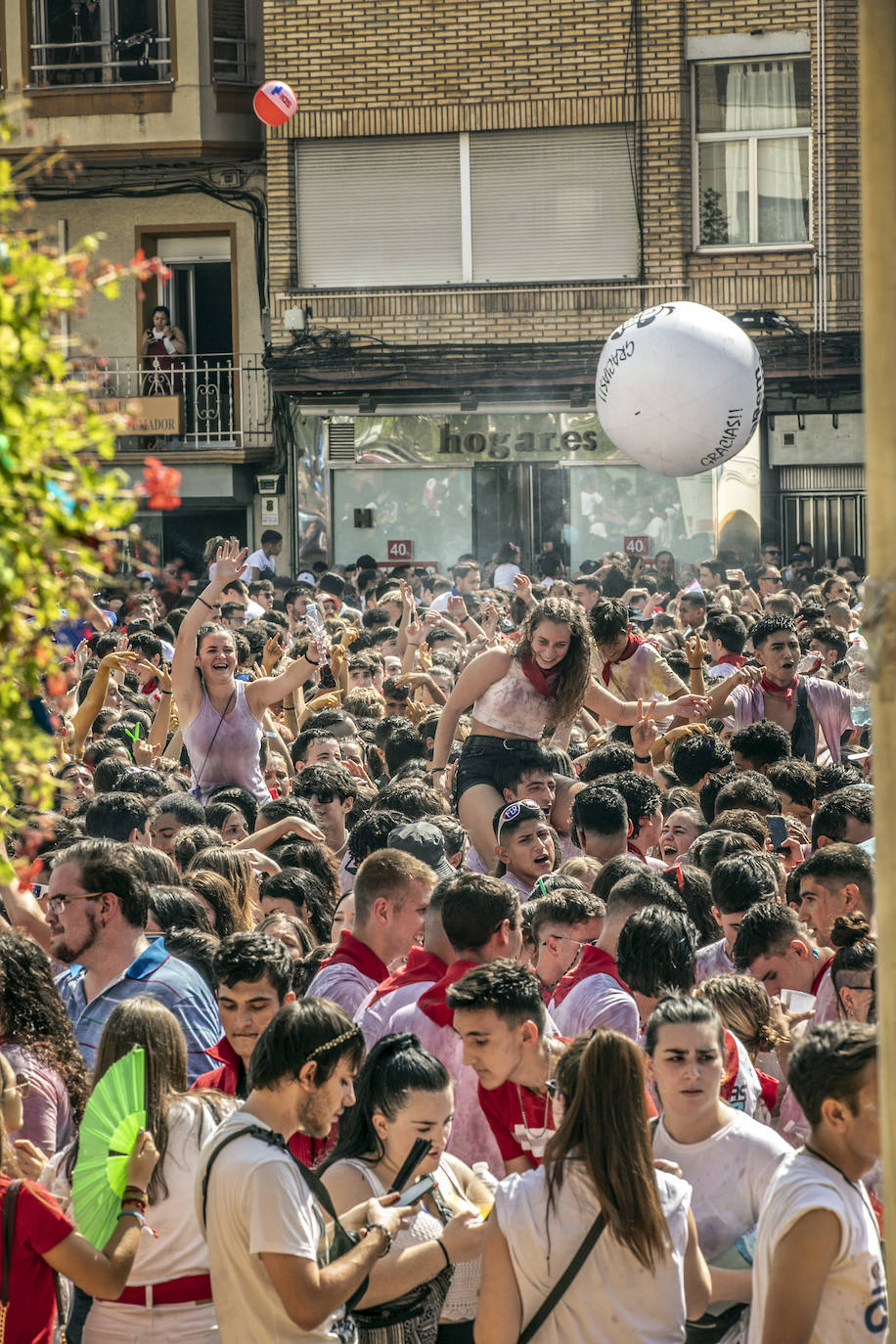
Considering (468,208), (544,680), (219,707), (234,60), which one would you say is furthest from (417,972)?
(234,60)

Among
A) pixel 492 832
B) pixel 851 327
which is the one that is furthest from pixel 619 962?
pixel 851 327

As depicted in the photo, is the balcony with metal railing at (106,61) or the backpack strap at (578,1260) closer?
the backpack strap at (578,1260)

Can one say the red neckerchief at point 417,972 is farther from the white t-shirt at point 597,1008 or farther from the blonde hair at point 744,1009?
the blonde hair at point 744,1009

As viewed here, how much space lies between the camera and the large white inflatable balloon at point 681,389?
444 inches

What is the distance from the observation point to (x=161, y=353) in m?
23.1

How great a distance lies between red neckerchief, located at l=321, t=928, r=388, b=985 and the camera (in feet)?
16.2

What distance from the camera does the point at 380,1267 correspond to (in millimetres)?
3521

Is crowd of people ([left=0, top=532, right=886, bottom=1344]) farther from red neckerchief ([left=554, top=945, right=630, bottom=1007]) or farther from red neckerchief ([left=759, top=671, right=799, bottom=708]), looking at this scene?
red neckerchief ([left=759, top=671, right=799, bottom=708])

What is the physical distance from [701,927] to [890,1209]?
410 centimetres

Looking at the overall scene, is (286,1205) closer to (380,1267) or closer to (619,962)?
(380,1267)

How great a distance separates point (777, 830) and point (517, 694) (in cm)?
125

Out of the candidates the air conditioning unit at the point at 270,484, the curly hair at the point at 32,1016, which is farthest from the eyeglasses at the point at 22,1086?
the air conditioning unit at the point at 270,484

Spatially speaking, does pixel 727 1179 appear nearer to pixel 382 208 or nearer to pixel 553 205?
pixel 553 205

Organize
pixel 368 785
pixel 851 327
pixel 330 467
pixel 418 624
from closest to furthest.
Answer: pixel 368 785, pixel 418 624, pixel 851 327, pixel 330 467
